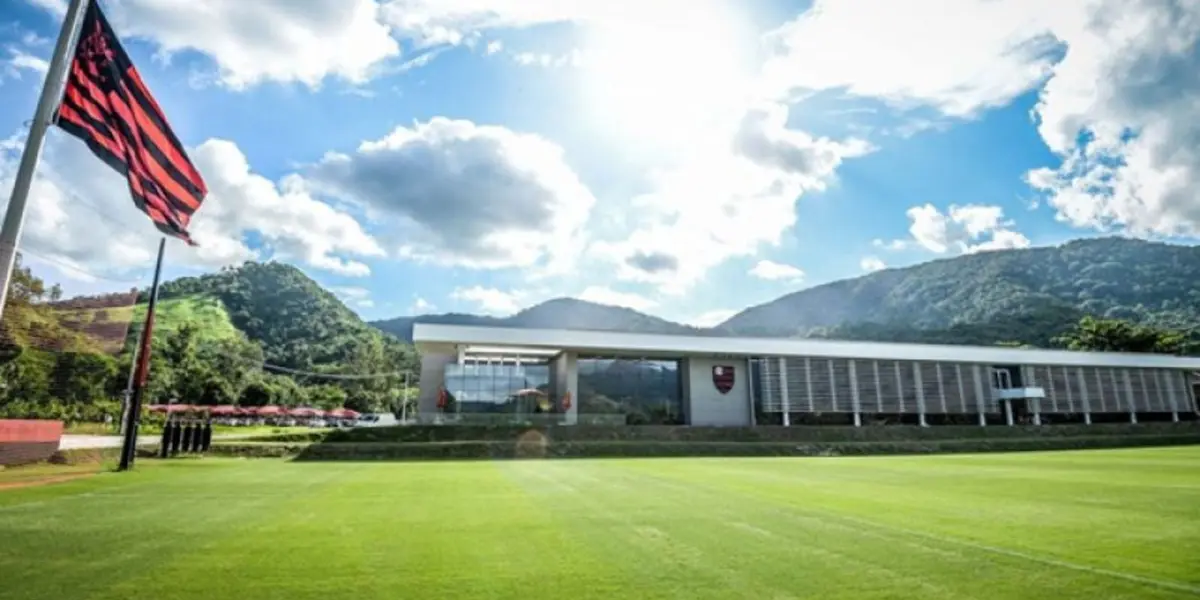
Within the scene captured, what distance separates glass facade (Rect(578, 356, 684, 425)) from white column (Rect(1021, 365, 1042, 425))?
28512 mm

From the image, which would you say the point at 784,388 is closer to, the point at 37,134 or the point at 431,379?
the point at 431,379

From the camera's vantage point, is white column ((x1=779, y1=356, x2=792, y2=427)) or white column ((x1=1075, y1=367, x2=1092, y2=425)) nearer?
white column ((x1=779, y1=356, x2=792, y2=427))

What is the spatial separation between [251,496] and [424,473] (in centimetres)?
629

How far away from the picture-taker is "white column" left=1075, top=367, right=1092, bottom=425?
167ft

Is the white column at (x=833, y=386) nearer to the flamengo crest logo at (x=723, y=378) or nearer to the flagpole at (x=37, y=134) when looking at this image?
the flamengo crest logo at (x=723, y=378)

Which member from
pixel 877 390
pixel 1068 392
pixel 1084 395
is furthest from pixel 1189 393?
pixel 877 390

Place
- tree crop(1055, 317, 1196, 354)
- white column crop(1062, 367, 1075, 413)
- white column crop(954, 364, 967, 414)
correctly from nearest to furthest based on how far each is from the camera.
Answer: white column crop(954, 364, 967, 414), white column crop(1062, 367, 1075, 413), tree crop(1055, 317, 1196, 354)

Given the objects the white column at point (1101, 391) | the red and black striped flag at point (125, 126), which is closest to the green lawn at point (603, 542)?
the red and black striped flag at point (125, 126)

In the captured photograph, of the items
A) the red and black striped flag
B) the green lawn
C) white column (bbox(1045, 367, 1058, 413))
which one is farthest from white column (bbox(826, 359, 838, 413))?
the red and black striped flag

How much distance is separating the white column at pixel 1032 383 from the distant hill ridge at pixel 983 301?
42.3m

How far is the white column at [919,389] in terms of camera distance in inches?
1785

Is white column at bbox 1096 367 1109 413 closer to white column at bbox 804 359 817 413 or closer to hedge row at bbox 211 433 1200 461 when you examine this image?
hedge row at bbox 211 433 1200 461

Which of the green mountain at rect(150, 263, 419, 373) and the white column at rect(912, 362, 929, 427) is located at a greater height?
the green mountain at rect(150, 263, 419, 373)

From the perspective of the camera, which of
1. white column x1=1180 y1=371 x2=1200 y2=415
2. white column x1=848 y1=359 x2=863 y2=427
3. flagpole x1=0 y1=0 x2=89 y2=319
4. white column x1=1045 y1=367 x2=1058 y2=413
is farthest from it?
white column x1=1180 y1=371 x2=1200 y2=415
